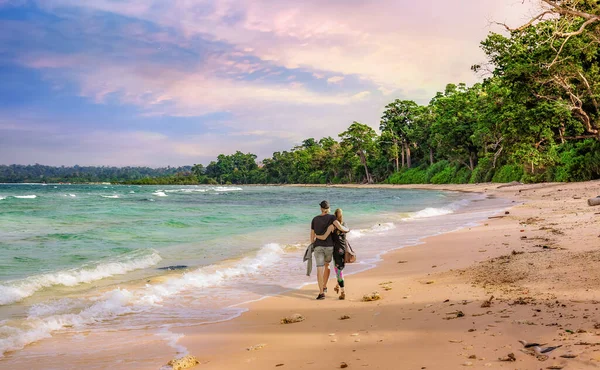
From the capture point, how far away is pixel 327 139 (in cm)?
13750

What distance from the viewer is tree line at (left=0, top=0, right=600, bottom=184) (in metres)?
18.0

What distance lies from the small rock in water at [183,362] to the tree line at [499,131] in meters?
7.00

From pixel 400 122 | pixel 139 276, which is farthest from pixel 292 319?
pixel 400 122

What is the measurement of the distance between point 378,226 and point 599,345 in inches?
627

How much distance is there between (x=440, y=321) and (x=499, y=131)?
40.4 metres

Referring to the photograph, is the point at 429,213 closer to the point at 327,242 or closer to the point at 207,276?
the point at 207,276

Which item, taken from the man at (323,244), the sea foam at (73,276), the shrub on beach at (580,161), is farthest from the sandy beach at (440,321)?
the shrub on beach at (580,161)

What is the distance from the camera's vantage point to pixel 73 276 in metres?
9.91

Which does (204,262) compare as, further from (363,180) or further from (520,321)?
(363,180)

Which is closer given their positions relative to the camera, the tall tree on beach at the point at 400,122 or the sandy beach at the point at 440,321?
the sandy beach at the point at 440,321

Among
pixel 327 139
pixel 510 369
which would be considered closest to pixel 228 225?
pixel 510 369

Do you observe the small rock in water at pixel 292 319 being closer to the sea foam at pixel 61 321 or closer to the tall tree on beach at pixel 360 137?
the sea foam at pixel 61 321

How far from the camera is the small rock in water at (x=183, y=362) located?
4.72 metres

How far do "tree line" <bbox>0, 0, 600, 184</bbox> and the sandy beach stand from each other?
403 centimetres
